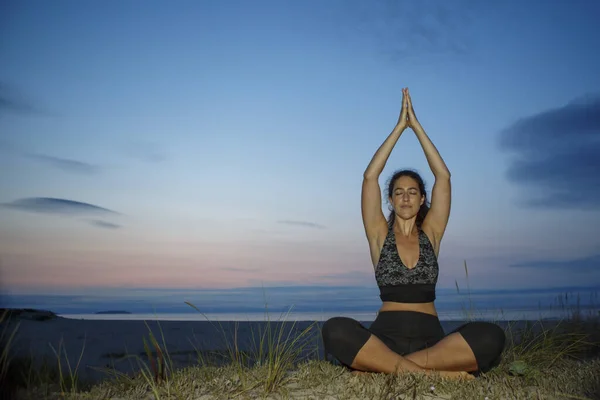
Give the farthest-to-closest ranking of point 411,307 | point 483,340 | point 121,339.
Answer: point 121,339, point 411,307, point 483,340

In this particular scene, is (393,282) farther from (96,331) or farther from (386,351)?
(96,331)

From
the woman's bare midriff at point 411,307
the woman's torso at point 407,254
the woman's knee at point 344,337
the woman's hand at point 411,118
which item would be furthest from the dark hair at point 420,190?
the woman's knee at point 344,337

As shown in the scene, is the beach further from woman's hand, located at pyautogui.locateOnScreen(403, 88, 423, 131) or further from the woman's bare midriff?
woman's hand, located at pyautogui.locateOnScreen(403, 88, 423, 131)

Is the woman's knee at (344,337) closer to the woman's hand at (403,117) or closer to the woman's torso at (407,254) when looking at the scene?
the woman's torso at (407,254)

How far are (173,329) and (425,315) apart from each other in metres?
5.44

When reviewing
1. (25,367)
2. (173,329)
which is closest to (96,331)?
(173,329)

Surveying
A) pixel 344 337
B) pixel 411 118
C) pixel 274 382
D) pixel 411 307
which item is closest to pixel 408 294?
pixel 411 307

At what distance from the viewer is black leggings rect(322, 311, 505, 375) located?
13.6 ft

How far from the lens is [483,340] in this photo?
13.6ft

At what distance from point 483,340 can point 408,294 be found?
1.98 feet

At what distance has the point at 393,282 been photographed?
14.3ft

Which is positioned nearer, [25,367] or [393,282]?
[25,367]

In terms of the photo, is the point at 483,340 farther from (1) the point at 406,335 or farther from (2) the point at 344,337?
(2) the point at 344,337

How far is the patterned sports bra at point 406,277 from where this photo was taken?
432 cm
